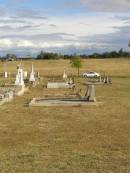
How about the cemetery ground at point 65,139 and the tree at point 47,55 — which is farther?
the tree at point 47,55

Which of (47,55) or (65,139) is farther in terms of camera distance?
(47,55)

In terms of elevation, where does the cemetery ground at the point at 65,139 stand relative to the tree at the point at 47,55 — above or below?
above

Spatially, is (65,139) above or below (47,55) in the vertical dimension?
above

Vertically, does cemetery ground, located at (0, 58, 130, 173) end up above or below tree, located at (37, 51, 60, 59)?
above

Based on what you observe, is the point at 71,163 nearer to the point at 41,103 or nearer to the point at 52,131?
the point at 52,131

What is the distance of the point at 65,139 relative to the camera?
1372cm

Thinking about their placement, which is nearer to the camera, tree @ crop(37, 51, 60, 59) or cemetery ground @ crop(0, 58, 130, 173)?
cemetery ground @ crop(0, 58, 130, 173)

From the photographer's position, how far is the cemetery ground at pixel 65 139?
33.3ft

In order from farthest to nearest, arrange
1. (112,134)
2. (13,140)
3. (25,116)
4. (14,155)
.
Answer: (25,116) < (112,134) < (13,140) < (14,155)

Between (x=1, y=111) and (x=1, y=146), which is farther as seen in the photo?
(x=1, y=111)

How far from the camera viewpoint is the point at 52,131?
1539 cm

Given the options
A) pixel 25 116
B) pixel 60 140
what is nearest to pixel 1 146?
pixel 60 140

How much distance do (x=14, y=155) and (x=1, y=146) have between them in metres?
1.40

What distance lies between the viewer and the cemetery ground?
10.1 meters
